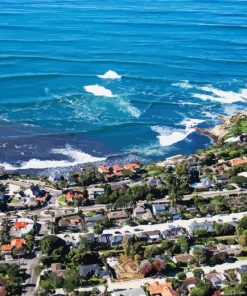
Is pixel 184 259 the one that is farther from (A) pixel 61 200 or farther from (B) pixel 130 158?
(B) pixel 130 158

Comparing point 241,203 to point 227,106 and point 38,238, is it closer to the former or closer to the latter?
point 38,238

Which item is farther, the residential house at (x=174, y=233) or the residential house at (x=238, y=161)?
the residential house at (x=238, y=161)

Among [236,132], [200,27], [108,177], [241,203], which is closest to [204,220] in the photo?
[241,203]

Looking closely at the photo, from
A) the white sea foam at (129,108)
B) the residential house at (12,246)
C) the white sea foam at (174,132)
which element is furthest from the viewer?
the white sea foam at (129,108)

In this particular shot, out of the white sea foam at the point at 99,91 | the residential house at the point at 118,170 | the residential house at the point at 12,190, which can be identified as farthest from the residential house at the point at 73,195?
the white sea foam at the point at 99,91

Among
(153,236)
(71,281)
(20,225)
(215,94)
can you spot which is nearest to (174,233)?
(153,236)

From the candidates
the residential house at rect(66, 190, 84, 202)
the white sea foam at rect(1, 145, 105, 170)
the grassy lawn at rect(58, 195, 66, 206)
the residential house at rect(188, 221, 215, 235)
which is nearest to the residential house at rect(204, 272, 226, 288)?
the residential house at rect(188, 221, 215, 235)

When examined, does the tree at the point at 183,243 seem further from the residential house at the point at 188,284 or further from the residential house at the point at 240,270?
the residential house at the point at 240,270
